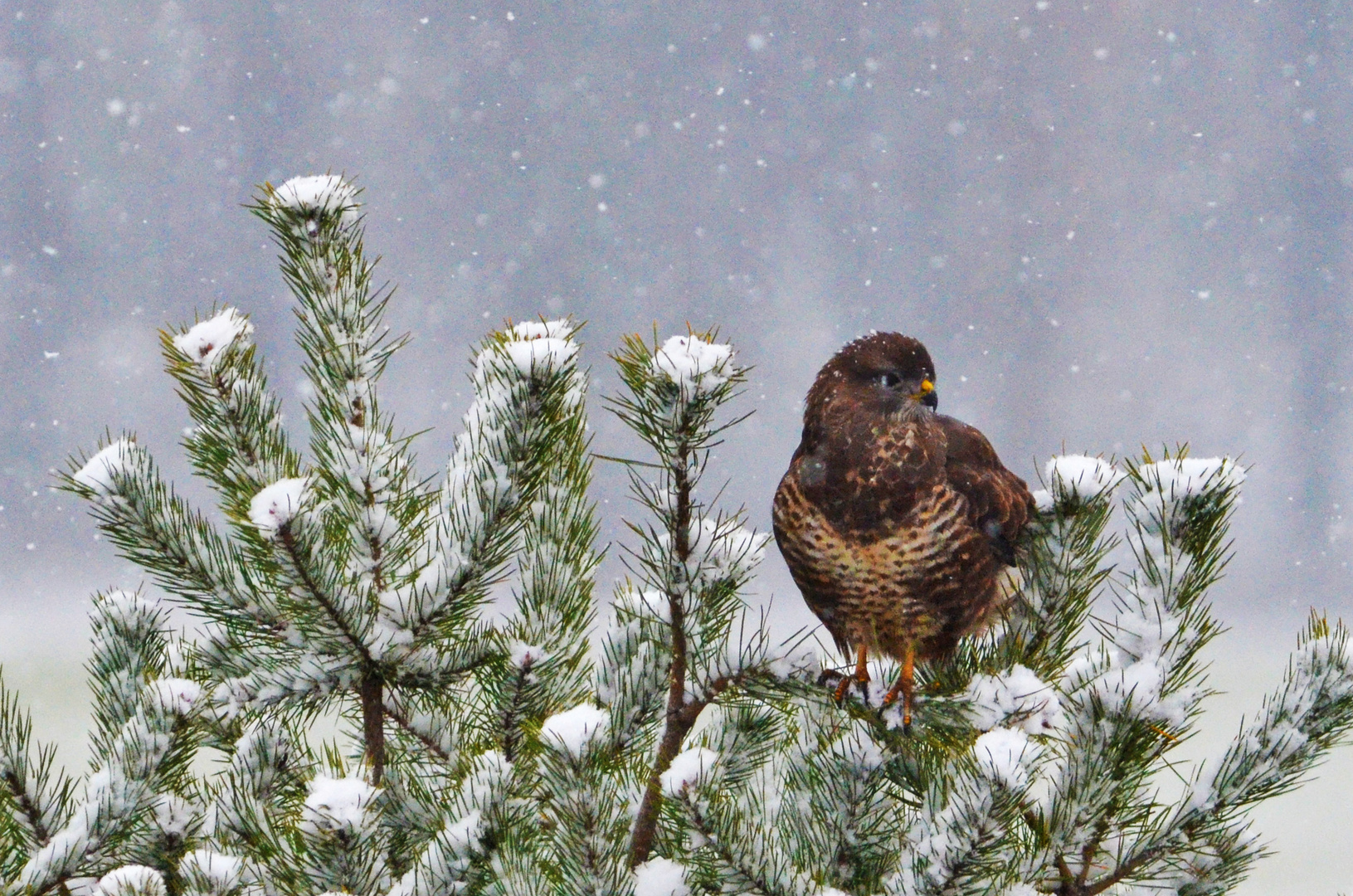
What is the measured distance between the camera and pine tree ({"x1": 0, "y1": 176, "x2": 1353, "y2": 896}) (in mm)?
1312

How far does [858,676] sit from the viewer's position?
5.66 feet

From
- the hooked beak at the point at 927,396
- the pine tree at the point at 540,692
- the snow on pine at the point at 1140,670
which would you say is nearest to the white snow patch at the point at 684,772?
the pine tree at the point at 540,692

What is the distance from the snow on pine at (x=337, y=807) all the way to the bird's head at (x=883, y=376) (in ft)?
3.42

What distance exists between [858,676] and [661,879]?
0.48 metres

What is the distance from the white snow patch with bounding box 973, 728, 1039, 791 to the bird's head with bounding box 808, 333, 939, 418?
79 cm

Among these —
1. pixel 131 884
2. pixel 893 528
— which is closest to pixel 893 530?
pixel 893 528

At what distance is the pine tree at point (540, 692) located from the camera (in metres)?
1.31

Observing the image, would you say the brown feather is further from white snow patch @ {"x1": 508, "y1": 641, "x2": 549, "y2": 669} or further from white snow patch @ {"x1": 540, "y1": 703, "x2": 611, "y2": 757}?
white snow patch @ {"x1": 540, "y1": 703, "x2": 611, "y2": 757}

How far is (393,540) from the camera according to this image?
153 centimetres

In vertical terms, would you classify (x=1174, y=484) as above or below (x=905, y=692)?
above

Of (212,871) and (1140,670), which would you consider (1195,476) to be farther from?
(212,871)

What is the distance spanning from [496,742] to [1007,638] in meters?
0.77

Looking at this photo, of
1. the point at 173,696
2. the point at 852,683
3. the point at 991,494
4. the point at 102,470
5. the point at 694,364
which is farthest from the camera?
the point at 991,494

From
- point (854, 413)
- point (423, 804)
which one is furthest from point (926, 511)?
point (423, 804)
